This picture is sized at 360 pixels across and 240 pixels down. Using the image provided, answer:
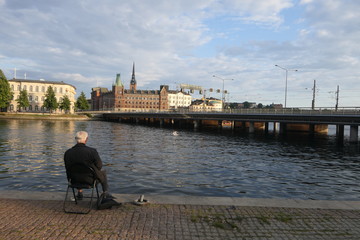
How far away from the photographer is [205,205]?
819cm

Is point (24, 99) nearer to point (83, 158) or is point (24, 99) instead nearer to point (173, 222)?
point (83, 158)

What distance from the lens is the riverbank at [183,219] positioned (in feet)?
20.6

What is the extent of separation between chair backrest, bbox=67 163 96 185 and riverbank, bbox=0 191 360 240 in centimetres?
86

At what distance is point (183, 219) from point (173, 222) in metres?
0.30

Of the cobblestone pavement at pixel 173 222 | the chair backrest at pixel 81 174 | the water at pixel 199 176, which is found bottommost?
the water at pixel 199 176

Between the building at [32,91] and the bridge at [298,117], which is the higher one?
the building at [32,91]

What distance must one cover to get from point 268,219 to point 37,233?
17.7 feet

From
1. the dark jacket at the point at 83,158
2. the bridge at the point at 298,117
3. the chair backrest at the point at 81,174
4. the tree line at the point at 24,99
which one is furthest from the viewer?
the tree line at the point at 24,99

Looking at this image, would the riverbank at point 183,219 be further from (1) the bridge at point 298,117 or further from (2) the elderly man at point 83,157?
(1) the bridge at point 298,117

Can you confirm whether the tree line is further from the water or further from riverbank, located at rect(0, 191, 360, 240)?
riverbank, located at rect(0, 191, 360, 240)

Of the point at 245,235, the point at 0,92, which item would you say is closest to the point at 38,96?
the point at 0,92

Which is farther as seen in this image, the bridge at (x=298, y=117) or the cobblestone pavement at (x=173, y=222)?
the bridge at (x=298, y=117)

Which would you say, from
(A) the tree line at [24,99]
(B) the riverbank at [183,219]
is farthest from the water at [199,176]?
(A) the tree line at [24,99]

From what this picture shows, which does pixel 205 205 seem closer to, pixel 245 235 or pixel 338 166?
pixel 245 235
